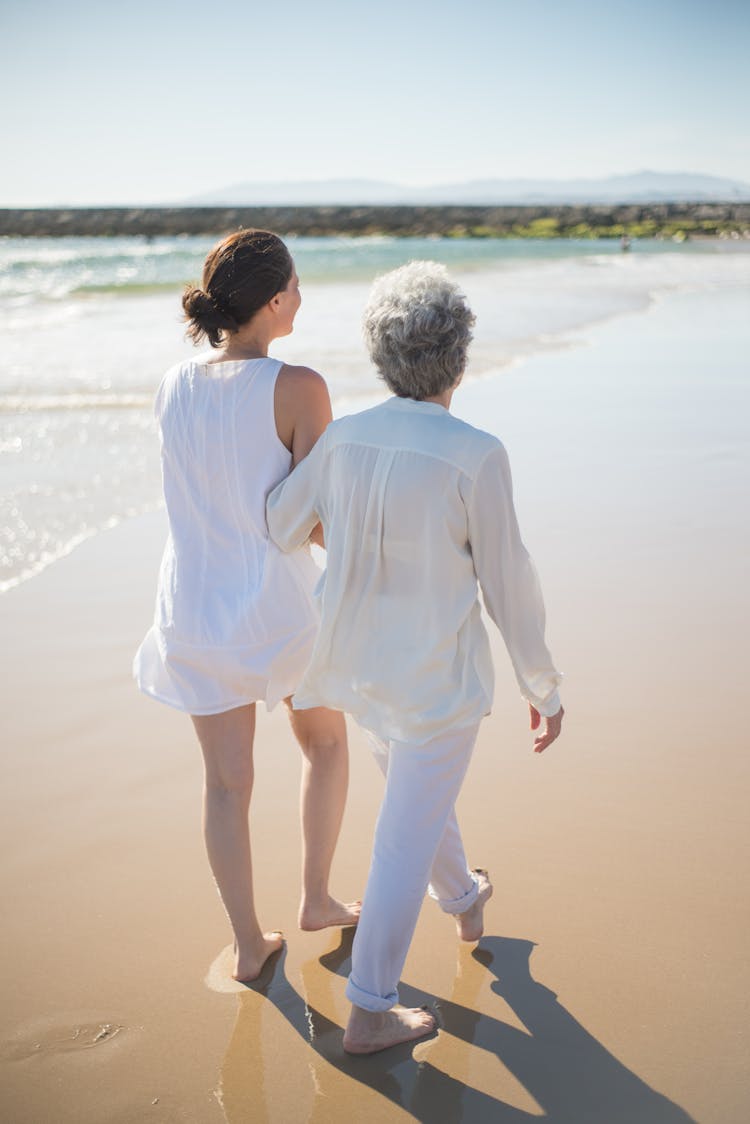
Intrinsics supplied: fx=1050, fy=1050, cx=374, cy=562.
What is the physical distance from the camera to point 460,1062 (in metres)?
2.13

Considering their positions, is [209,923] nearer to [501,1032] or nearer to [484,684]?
[501,1032]

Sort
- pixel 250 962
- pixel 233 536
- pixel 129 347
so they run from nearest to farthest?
pixel 233 536 → pixel 250 962 → pixel 129 347

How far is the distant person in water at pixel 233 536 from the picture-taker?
2184 mm

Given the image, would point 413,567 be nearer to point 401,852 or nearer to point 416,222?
point 401,852

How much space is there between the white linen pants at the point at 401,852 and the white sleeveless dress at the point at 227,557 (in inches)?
13.8

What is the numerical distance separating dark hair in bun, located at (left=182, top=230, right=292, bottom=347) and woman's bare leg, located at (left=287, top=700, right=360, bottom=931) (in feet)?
2.95

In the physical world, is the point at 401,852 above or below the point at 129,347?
below

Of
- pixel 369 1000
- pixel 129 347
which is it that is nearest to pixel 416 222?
pixel 129 347

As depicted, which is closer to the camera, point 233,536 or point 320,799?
point 233,536

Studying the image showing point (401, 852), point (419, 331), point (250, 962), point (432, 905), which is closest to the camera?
point (419, 331)

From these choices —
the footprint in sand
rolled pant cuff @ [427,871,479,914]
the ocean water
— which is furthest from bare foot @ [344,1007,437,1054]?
the ocean water

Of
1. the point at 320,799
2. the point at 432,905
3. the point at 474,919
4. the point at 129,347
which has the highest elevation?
the point at 129,347

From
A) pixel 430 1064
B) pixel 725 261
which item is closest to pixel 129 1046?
pixel 430 1064

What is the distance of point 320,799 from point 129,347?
10.7 metres
